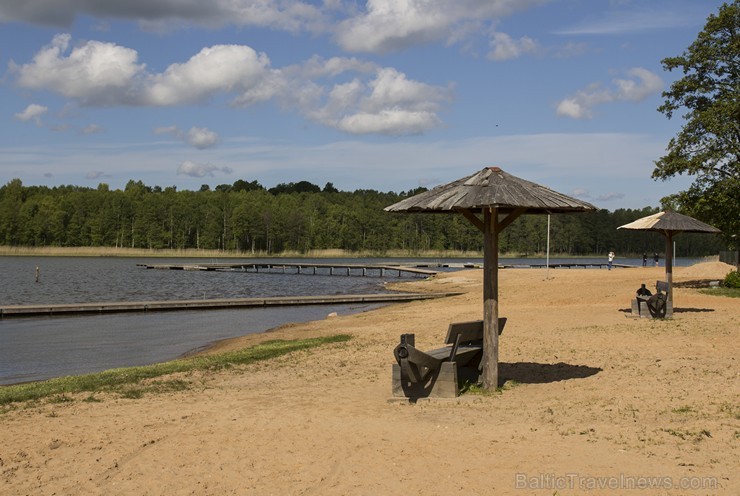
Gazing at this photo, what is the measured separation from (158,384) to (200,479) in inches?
225

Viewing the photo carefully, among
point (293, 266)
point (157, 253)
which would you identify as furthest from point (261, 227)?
point (293, 266)

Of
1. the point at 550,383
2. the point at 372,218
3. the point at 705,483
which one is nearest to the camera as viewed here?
the point at 705,483

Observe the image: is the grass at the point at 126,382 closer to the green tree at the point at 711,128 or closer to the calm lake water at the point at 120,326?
the calm lake water at the point at 120,326

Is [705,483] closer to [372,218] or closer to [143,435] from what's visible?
[143,435]

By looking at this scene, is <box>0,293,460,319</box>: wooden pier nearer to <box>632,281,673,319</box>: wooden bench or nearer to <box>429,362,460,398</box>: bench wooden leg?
<box>632,281,673,319</box>: wooden bench

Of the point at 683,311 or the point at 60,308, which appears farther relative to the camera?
the point at 60,308

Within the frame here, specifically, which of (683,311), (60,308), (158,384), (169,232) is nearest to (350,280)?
(60,308)

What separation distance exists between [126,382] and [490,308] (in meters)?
6.52

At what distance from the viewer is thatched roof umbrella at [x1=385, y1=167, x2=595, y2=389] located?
9.62 metres

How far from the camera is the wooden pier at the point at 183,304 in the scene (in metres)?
31.1

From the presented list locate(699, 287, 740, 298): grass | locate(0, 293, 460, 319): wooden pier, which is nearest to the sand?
locate(699, 287, 740, 298): grass

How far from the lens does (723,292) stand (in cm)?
2727

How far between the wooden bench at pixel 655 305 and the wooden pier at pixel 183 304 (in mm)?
20417

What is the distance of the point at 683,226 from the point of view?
19.5 meters
